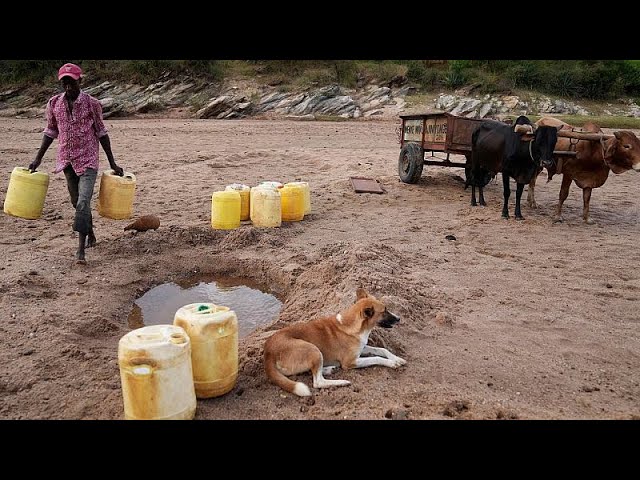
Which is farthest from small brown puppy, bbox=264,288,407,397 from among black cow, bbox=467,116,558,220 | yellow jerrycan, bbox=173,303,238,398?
black cow, bbox=467,116,558,220

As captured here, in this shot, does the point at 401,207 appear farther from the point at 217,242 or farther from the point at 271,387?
the point at 271,387

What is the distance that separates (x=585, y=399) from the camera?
3.79m

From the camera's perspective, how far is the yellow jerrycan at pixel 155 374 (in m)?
3.11

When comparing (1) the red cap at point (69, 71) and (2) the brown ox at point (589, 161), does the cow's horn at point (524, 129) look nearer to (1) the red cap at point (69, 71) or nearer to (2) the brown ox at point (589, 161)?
(2) the brown ox at point (589, 161)

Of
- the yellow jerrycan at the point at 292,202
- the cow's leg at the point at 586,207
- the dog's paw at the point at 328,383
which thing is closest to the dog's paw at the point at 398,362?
the dog's paw at the point at 328,383

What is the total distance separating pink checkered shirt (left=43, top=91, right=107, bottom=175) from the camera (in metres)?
6.11

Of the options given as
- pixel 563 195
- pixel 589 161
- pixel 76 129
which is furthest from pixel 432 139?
pixel 76 129

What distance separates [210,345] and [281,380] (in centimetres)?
67

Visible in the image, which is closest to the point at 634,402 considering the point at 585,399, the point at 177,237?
the point at 585,399

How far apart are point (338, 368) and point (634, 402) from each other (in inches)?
94.0

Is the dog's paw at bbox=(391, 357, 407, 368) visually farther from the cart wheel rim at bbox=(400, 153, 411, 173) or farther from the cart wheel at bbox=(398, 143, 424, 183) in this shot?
the cart wheel rim at bbox=(400, 153, 411, 173)

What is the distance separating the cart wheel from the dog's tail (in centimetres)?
855

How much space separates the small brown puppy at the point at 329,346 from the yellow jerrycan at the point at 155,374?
35.2 inches

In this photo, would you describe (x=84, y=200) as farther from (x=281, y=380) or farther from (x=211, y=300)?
(x=281, y=380)
